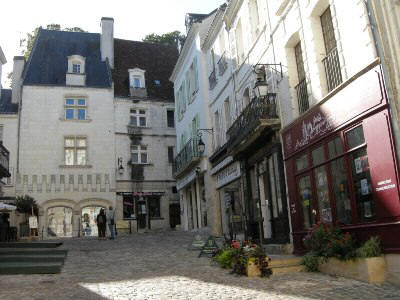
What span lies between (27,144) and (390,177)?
80.1 feet

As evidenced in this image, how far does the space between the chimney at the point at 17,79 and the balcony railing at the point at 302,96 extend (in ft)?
71.8

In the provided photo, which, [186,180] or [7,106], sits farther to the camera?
[7,106]

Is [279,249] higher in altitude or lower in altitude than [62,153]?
lower

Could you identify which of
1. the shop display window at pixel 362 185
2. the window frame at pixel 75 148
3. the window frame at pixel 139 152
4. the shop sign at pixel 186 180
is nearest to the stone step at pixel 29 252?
the shop display window at pixel 362 185

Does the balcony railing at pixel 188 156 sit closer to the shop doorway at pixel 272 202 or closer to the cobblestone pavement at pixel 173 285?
the shop doorway at pixel 272 202

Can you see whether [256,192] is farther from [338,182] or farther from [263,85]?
[338,182]

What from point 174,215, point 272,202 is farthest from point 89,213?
point 272,202

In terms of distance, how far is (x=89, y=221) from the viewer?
2830 cm

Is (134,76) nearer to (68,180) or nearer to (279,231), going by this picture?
(68,180)

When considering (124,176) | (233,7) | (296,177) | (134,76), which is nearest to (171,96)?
(134,76)

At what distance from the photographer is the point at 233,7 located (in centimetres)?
1625

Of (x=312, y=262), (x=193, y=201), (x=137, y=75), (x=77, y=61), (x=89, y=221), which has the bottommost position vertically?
(x=312, y=262)

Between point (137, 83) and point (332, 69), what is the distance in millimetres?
23210

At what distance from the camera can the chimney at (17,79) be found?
2930 cm
